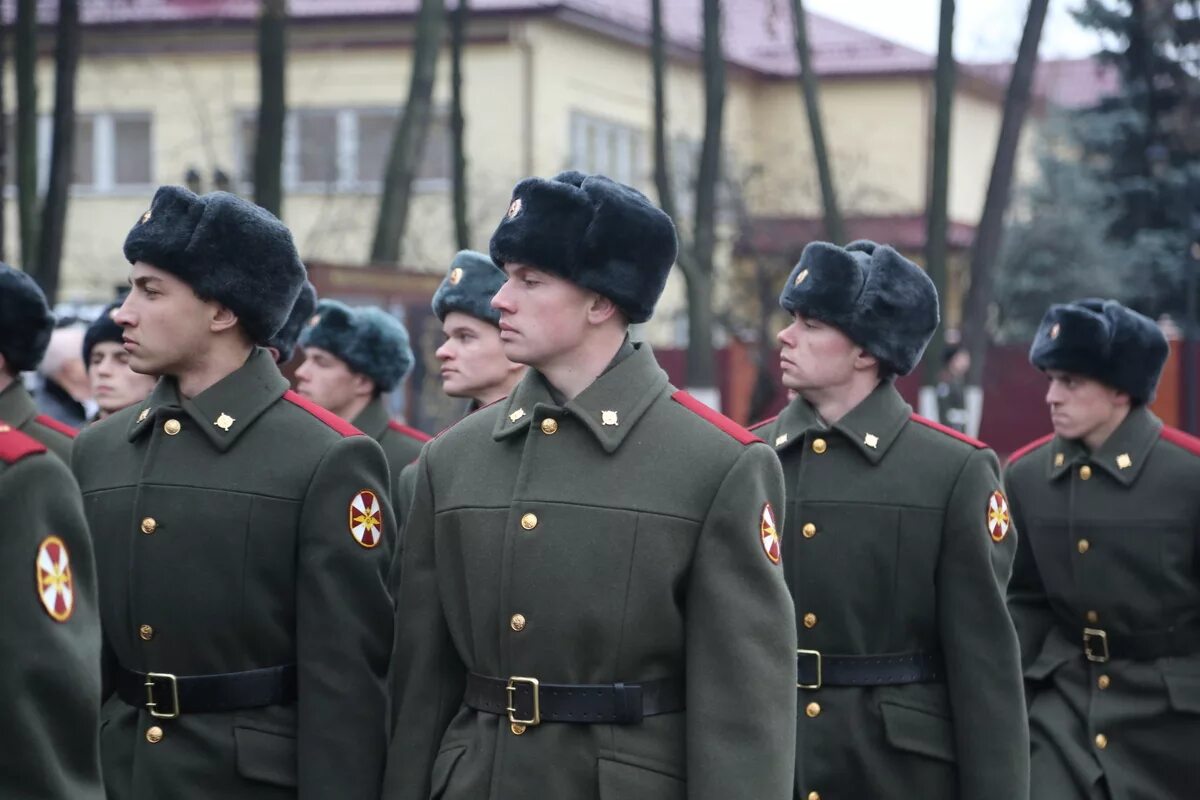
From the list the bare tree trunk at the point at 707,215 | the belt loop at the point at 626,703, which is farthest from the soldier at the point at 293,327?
the bare tree trunk at the point at 707,215

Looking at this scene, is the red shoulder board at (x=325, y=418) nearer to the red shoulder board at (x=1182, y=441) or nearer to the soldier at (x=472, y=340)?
the soldier at (x=472, y=340)

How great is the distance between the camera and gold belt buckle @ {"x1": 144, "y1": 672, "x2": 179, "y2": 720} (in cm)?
483

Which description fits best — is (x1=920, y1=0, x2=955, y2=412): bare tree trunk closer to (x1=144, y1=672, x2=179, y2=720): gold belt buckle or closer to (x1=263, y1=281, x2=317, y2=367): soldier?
(x1=263, y1=281, x2=317, y2=367): soldier

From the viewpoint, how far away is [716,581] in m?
4.37

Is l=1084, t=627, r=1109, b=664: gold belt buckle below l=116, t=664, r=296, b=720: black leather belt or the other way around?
below

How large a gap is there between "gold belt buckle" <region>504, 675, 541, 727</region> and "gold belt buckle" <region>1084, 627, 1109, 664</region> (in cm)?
341

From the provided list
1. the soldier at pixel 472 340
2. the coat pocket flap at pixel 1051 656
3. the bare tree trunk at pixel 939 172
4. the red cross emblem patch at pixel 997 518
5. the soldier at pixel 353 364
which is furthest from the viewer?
the bare tree trunk at pixel 939 172

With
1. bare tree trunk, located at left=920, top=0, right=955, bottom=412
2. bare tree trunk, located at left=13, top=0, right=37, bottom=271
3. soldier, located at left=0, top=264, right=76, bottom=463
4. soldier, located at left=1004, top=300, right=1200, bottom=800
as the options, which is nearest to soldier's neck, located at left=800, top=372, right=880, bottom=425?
soldier, located at left=1004, top=300, right=1200, bottom=800

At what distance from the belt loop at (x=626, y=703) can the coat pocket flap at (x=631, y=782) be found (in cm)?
9

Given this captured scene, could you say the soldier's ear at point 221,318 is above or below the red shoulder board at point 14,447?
below

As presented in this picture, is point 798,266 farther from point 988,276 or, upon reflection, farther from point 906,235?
point 906,235

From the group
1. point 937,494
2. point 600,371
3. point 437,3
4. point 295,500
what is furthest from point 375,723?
point 437,3

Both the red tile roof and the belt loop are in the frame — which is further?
the red tile roof

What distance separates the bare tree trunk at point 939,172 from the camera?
1992 centimetres
